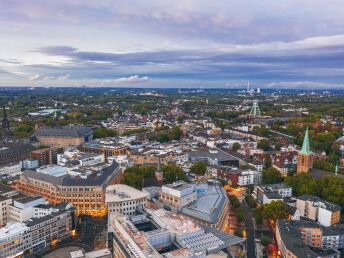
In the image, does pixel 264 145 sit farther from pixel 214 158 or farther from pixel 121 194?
pixel 121 194

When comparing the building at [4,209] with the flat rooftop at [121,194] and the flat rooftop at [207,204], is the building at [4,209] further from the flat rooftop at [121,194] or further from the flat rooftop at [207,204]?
the flat rooftop at [207,204]

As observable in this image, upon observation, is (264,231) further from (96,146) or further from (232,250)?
(96,146)

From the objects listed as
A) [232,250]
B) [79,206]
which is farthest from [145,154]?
[232,250]

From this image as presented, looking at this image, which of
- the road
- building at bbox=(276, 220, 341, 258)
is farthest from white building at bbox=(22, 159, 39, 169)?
building at bbox=(276, 220, 341, 258)

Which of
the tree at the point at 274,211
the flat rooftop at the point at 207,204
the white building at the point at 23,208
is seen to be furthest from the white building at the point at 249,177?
the white building at the point at 23,208

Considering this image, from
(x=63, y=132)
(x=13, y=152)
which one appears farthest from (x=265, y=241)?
(x=63, y=132)

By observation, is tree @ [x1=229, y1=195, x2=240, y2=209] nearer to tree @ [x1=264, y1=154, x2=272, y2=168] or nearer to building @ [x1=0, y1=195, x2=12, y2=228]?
tree @ [x1=264, y1=154, x2=272, y2=168]
